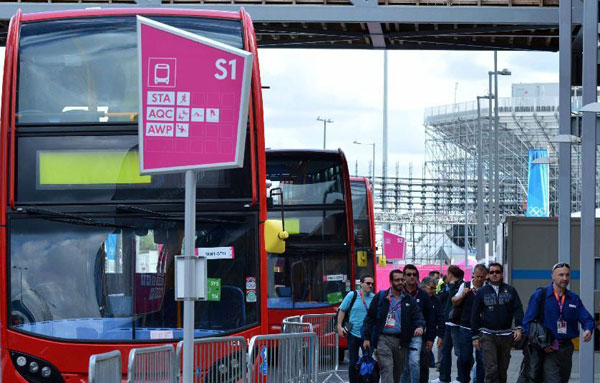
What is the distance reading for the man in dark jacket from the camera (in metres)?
15.1

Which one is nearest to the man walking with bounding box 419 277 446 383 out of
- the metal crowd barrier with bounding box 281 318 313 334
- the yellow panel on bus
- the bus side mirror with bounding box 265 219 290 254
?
the metal crowd barrier with bounding box 281 318 313 334

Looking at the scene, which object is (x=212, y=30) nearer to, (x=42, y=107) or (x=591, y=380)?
(x=42, y=107)

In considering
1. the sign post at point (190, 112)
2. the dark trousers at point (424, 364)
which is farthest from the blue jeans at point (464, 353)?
the sign post at point (190, 112)

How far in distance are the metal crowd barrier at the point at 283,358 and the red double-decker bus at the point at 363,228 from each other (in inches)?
464

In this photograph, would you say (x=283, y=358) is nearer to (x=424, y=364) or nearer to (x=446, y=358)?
(x=424, y=364)

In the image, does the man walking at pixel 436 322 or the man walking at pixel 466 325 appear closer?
the man walking at pixel 436 322

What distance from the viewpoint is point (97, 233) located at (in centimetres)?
1186

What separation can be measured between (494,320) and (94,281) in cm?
572

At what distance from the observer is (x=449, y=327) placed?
1892 cm

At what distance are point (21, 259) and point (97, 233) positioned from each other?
718 mm

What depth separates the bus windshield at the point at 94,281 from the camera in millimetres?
11742

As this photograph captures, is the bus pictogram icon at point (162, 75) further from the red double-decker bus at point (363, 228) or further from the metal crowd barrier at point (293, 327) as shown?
the red double-decker bus at point (363, 228)

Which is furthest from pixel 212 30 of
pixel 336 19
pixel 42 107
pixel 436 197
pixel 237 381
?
pixel 436 197

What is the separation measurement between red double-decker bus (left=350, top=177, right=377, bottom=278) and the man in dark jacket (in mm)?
11270
